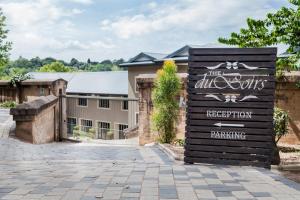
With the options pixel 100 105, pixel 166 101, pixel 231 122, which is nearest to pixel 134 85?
pixel 100 105

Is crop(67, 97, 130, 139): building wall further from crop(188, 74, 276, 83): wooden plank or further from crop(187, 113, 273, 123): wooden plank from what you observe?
crop(188, 74, 276, 83): wooden plank

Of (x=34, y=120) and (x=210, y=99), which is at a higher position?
(x=210, y=99)

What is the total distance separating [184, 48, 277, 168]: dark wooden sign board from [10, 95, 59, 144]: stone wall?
17.4 feet

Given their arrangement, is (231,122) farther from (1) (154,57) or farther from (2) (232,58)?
(1) (154,57)

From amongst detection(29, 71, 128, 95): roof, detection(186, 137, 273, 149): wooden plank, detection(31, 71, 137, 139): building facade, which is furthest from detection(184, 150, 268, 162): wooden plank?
detection(29, 71, 128, 95): roof

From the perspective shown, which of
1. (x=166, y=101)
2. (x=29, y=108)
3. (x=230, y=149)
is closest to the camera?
(x=230, y=149)

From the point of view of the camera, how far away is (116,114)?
37.3 meters

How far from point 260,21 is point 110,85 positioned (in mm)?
31382

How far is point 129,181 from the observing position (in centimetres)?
538

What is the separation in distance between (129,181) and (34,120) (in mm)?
6238

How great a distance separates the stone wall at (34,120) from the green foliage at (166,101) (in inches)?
140

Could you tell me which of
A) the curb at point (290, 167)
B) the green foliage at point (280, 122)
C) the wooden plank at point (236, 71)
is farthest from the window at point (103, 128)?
the wooden plank at point (236, 71)

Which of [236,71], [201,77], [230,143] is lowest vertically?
[230,143]

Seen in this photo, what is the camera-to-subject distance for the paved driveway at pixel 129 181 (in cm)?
466
